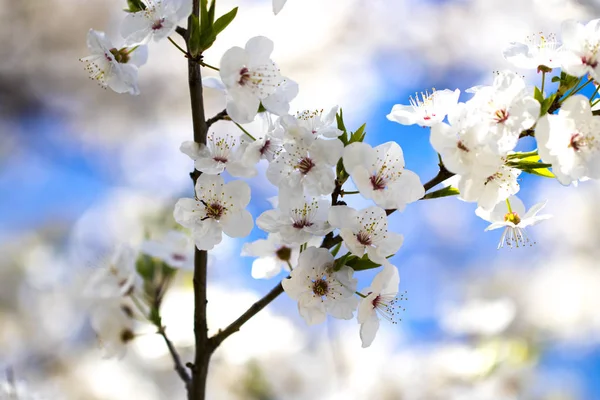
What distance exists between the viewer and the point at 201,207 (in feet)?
1.75

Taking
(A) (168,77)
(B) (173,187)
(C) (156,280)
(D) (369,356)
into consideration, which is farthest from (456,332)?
(A) (168,77)

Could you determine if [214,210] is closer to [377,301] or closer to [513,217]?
[377,301]

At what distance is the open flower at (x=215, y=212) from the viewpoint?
526mm

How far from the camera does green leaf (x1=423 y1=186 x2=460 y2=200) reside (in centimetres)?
50

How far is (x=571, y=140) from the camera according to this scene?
46 centimetres

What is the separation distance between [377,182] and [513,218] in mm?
153

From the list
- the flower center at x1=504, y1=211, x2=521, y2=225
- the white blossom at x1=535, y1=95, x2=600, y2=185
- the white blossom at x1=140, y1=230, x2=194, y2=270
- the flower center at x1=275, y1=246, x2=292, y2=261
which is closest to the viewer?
the white blossom at x1=535, y1=95, x2=600, y2=185

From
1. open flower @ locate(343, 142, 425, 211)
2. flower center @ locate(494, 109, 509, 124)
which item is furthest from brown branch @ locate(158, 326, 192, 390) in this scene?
flower center @ locate(494, 109, 509, 124)

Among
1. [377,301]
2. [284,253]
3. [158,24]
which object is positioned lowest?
[377,301]

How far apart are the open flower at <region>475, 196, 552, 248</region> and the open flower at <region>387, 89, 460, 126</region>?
10cm

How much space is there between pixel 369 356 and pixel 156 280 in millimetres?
712

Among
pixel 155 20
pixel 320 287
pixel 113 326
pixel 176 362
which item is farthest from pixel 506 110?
pixel 113 326

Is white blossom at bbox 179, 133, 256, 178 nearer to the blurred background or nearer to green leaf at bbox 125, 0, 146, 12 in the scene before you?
green leaf at bbox 125, 0, 146, 12

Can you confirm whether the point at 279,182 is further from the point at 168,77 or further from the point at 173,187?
the point at 168,77
